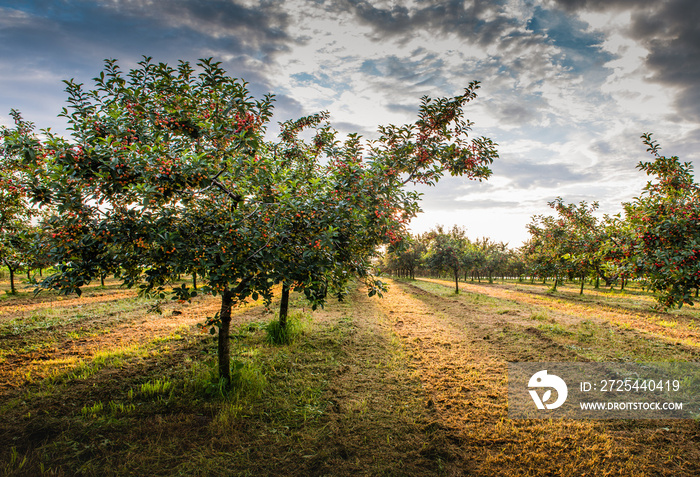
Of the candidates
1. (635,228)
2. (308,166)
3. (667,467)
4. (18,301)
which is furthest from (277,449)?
(18,301)

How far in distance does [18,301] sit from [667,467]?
→ 27866mm

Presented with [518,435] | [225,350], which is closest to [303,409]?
[225,350]

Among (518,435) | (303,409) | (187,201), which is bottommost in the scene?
(303,409)

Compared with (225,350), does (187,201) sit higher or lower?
higher

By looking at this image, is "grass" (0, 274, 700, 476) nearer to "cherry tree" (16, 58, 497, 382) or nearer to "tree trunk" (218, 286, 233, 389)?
"tree trunk" (218, 286, 233, 389)

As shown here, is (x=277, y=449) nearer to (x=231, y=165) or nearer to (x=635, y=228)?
(x=231, y=165)

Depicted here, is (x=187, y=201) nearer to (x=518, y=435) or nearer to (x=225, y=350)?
(x=225, y=350)

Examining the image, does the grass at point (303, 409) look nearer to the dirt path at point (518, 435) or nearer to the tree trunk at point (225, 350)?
the dirt path at point (518, 435)

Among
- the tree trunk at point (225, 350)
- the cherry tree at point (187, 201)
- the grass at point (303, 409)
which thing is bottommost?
the grass at point (303, 409)

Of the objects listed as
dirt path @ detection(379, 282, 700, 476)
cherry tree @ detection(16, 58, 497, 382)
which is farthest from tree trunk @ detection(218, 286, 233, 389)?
dirt path @ detection(379, 282, 700, 476)

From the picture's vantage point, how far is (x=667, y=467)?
13.8 ft

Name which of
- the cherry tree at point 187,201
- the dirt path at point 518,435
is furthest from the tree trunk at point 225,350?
the dirt path at point 518,435

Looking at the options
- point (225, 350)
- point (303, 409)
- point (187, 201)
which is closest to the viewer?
point (187, 201)

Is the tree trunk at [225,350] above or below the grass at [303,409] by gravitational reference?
above
